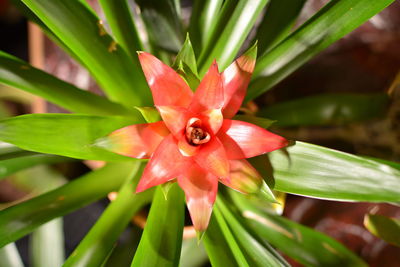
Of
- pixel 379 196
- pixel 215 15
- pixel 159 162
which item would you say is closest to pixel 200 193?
pixel 159 162

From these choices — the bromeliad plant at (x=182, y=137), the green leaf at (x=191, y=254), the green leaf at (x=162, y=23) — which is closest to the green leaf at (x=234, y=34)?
the bromeliad plant at (x=182, y=137)

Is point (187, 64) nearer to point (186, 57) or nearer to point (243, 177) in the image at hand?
point (186, 57)

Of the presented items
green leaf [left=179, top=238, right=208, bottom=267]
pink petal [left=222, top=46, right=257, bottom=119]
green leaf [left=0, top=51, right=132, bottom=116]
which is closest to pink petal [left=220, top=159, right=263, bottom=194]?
pink petal [left=222, top=46, right=257, bottom=119]

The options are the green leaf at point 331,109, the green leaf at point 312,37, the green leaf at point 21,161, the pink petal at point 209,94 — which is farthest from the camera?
the green leaf at point 331,109

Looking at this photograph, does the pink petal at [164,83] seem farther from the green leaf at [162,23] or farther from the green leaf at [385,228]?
the green leaf at [385,228]

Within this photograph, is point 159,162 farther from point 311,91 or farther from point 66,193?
point 311,91

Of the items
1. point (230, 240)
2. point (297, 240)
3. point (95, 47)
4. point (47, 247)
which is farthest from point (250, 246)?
point (47, 247)
